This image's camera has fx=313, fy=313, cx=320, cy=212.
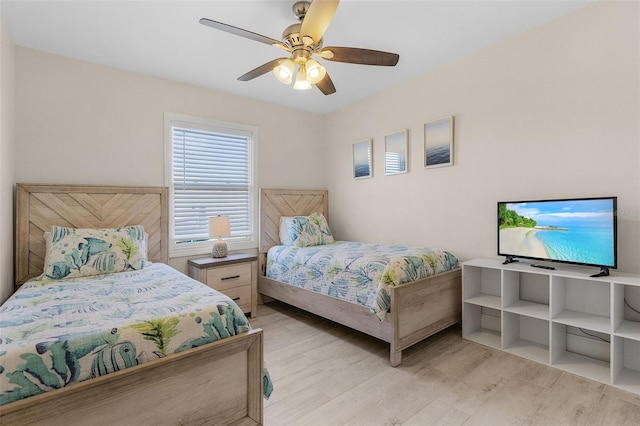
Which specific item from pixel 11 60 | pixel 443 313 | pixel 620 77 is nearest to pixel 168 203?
pixel 11 60

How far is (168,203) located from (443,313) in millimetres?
2953

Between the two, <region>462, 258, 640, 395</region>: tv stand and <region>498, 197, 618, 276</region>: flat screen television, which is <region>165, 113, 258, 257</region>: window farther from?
<region>498, 197, 618, 276</region>: flat screen television

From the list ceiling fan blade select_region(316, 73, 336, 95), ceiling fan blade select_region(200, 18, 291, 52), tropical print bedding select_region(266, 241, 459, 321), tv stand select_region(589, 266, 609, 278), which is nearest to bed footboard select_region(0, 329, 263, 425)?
tropical print bedding select_region(266, 241, 459, 321)

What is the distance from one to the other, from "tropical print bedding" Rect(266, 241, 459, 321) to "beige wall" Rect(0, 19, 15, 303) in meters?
2.30

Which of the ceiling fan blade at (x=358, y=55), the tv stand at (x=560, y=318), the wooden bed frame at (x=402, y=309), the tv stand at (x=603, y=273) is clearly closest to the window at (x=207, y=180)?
the wooden bed frame at (x=402, y=309)

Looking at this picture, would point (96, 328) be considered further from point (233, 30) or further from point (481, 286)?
point (481, 286)

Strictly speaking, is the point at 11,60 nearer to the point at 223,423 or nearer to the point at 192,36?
the point at 192,36

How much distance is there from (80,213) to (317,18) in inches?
103

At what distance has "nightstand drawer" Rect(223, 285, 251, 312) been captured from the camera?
337cm

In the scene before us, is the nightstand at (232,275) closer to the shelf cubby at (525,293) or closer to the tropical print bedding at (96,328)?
the tropical print bedding at (96,328)

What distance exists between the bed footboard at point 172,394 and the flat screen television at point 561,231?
2262 mm

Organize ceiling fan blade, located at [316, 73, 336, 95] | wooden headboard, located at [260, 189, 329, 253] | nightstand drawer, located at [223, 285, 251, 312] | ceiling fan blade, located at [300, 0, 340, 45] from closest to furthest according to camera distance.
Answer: ceiling fan blade, located at [300, 0, 340, 45]
ceiling fan blade, located at [316, 73, 336, 95]
nightstand drawer, located at [223, 285, 251, 312]
wooden headboard, located at [260, 189, 329, 253]

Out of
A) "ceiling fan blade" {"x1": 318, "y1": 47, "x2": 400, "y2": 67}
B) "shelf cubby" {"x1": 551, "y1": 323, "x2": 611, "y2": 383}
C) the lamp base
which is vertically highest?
"ceiling fan blade" {"x1": 318, "y1": 47, "x2": 400, "y2": 67}

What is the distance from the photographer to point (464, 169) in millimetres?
3146
